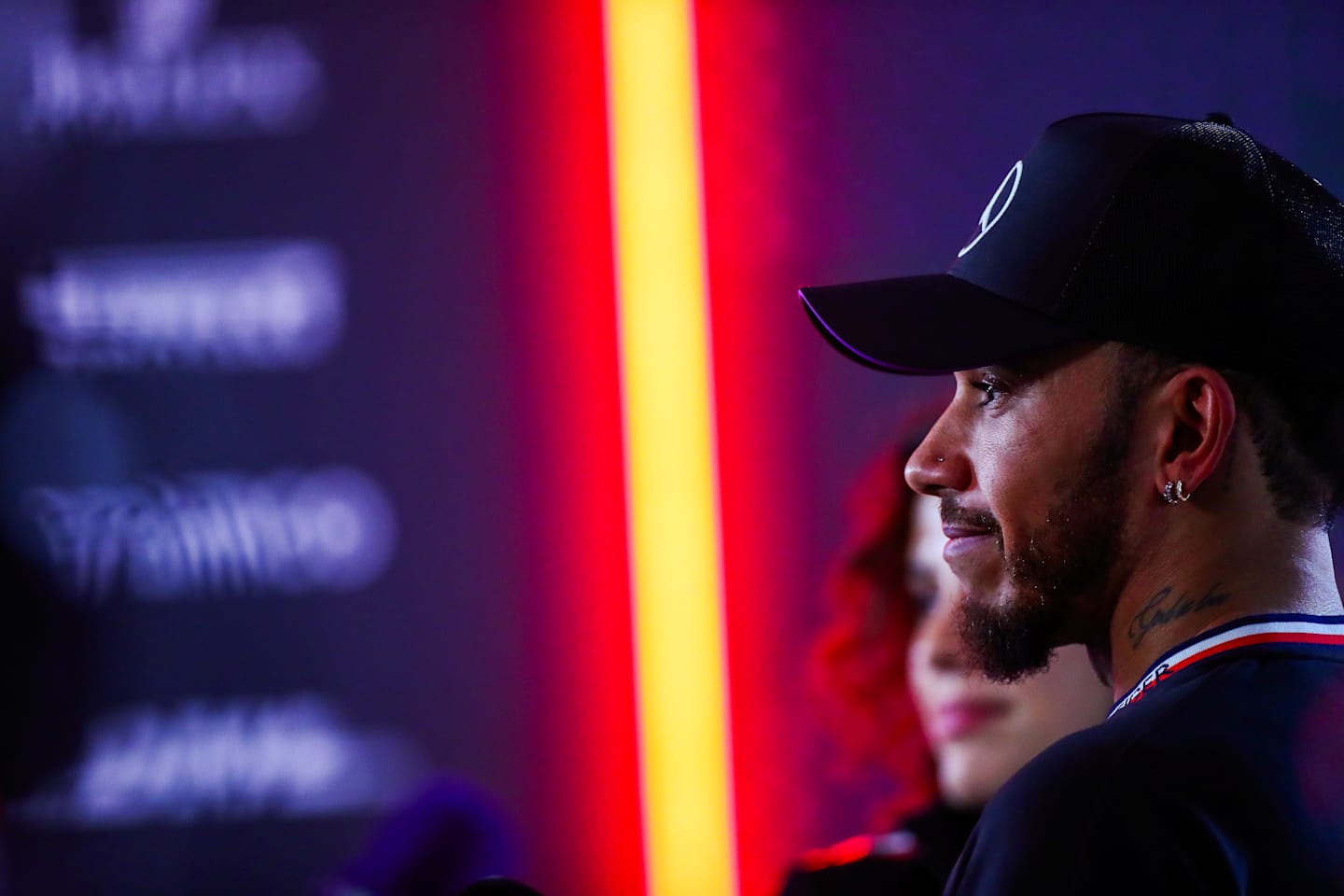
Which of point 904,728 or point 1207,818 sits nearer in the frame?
point 1207,818

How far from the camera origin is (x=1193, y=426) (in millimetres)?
817

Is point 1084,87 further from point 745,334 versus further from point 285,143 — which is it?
A: point 285,143

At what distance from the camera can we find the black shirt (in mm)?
641

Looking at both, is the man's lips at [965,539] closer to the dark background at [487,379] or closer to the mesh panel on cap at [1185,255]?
the mesh panel on cap at [1185,255]

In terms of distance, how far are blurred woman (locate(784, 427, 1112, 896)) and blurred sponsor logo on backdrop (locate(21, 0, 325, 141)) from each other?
4.01 feet

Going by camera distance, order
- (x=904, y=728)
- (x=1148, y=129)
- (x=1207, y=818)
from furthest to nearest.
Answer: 1. (x=904, y=728)
2. (x=1148, y=129)
3. (x=1207, y=818)

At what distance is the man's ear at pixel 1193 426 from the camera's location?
2.63ft

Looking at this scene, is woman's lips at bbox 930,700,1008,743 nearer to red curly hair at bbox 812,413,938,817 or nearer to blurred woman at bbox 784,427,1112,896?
blurred woman at bbox 784,427,1112,896

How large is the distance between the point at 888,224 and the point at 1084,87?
408 millimetres

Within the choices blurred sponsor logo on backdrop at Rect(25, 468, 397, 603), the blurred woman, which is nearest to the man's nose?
the blurred woman

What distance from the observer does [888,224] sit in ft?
6.91

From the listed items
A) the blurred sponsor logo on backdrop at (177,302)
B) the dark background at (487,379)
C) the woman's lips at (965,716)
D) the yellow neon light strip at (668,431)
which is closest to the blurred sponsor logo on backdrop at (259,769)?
the dark background at (487,379)

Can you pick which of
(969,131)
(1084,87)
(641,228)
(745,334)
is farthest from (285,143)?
(1084,87)

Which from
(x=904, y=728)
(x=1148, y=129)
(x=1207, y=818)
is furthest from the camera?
(x=904, y=728)
